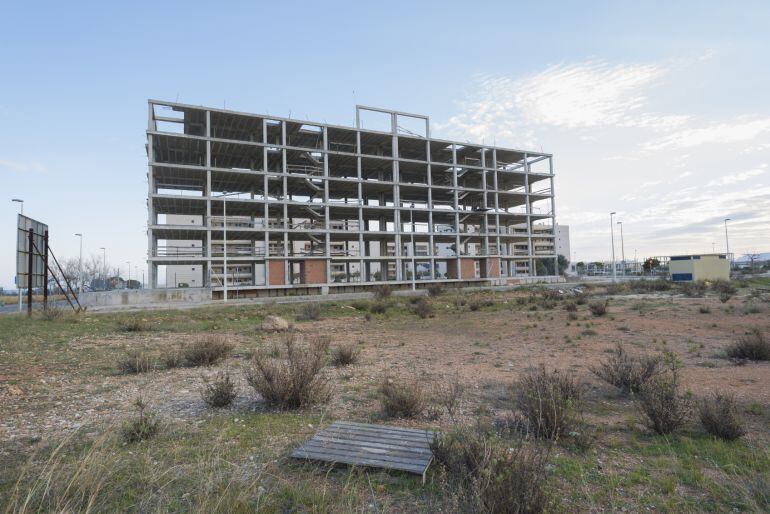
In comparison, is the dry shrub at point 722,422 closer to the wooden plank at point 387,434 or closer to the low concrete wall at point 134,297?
the wooden plank at point 387,434

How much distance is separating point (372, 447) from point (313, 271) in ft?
145

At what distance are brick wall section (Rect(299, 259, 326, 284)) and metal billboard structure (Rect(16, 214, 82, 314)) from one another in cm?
2716

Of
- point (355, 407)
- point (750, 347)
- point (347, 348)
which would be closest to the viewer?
point (355, 407)

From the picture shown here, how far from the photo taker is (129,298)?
3403cm

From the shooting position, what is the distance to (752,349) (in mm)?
8734

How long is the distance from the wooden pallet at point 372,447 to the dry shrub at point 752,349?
27.5ft

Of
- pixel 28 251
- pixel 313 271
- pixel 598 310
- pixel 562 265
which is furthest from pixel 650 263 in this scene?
pixel 28 251

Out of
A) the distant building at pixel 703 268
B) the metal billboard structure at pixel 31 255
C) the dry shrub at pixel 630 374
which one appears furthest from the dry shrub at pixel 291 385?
the distant building at pixel 703 268

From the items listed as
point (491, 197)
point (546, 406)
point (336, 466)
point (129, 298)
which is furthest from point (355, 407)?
point (491, 197)

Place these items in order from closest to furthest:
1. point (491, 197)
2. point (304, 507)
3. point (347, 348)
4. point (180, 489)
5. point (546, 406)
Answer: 1. point (304, 507)
2. point (180, 489)
3. point (546, 406)
4. point (347, 348)
5. point (491, 197)

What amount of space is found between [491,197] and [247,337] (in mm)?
56600

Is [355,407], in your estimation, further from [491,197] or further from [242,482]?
[491,197]

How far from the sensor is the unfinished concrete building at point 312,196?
144ft

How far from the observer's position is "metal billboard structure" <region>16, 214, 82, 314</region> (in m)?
19.1
